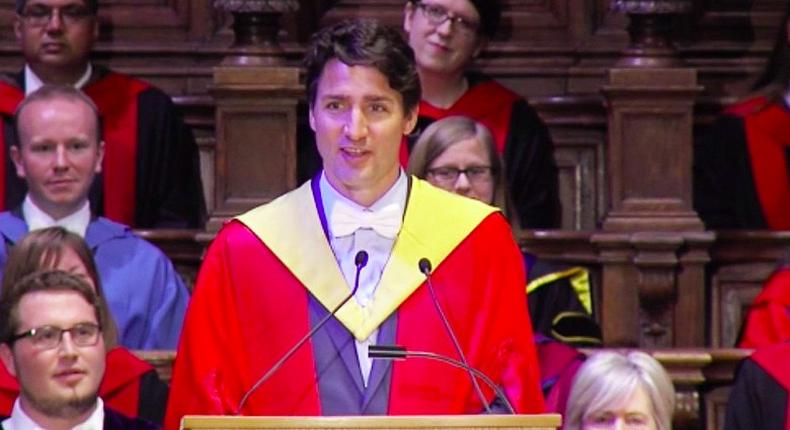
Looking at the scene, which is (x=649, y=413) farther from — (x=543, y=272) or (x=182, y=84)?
(x=182, y=84)

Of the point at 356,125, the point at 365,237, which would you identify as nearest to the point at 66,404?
the point at 365,237

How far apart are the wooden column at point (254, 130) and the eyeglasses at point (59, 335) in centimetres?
172

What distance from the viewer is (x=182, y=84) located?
22.6ft

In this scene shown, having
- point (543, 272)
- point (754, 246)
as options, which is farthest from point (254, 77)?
point (754, 246)

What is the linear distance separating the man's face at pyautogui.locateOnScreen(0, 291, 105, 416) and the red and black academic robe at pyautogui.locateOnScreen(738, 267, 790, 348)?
79.3 inches

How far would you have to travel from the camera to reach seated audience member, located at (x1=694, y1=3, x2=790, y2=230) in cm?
629

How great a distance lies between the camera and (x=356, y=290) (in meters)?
4.13

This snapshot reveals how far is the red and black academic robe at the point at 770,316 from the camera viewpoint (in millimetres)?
5516

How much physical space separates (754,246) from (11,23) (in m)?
2.66

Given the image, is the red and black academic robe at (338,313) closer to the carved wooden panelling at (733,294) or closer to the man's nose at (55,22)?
the carved wooden panelling at (733,294)

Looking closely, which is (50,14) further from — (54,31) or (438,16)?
(438,16)

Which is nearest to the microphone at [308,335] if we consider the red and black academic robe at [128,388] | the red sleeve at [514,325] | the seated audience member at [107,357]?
the red sleeve at [514,325]

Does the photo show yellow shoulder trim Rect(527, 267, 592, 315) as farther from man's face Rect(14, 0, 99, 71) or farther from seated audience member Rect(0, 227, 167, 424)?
man's face Rect(14, 0, 99, 71)

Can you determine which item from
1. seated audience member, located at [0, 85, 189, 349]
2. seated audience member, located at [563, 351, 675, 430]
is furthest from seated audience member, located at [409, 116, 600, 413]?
seated audience member, located at [0, 85, 189, 349]
